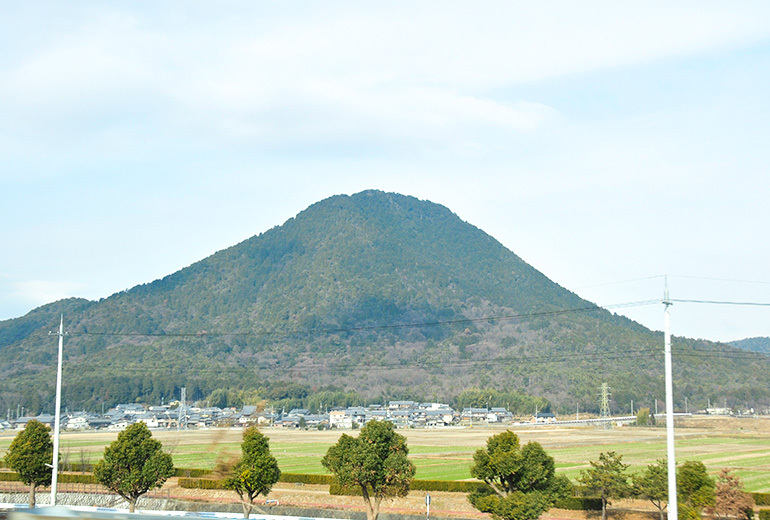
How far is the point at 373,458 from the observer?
41.8 m

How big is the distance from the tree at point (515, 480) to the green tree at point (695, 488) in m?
6.17

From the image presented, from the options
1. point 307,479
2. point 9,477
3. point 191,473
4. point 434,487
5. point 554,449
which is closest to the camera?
point 434,487

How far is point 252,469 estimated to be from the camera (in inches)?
1704

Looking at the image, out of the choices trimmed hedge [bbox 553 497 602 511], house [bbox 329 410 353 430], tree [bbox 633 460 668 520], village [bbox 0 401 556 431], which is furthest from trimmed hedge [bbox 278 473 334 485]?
house [bbox 329 410 353 430]

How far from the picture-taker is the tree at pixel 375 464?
41.9 m

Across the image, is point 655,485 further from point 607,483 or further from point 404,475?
point 404,475

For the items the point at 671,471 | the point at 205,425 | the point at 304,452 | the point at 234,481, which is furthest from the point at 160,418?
the point at 671,471

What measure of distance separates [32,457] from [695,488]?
40.3 meters

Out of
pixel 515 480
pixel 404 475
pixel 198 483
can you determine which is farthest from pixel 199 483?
pixel 515 480

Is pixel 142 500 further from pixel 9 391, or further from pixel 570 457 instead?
pixel 9 391

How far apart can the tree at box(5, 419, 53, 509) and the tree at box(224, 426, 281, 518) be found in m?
14.4

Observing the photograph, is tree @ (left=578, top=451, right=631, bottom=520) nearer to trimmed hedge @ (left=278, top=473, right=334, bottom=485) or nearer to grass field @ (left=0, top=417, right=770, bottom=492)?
grass field @ (left=0, top=417, right=770, bottom=492)

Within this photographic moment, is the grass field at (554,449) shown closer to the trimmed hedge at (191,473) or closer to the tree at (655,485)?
the trimmed hedge at (191,473)

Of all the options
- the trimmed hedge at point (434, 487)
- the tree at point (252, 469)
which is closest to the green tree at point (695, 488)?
the trimmed hedge at point (434, 487)
